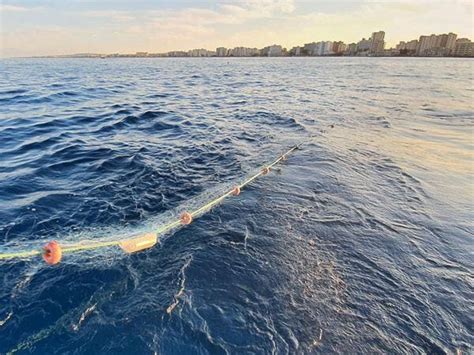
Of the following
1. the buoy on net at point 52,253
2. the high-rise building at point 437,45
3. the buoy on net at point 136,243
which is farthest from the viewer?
the high-rise building at point 437,45

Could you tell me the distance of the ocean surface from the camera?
3.15 meters

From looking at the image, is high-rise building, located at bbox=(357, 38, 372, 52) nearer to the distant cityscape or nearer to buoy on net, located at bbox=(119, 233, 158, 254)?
the distant cityscape

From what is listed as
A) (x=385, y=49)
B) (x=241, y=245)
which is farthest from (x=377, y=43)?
(x=241, y=245)

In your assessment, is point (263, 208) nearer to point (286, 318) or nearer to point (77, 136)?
point (286, 318)

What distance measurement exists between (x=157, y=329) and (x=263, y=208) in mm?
2948

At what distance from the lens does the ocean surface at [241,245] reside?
3.15 metres

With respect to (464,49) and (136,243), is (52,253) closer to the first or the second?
(136,243)

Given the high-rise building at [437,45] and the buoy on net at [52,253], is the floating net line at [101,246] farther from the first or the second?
the high-rise building at [437,45]

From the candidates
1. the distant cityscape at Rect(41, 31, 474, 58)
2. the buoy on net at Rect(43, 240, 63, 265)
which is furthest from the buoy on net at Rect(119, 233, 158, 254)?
the distant cityscape at Rect(41, 31, 474, 58)

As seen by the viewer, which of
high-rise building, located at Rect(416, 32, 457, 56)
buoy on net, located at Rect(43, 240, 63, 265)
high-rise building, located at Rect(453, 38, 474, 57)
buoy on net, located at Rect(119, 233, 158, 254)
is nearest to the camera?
buoy on net, located at Rect(43, 240, 63, 265)

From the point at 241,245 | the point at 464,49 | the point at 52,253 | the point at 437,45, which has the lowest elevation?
the point at 241,245

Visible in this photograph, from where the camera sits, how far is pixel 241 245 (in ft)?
14.9

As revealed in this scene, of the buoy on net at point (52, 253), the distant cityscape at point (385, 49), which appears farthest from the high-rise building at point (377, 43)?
the buoy on net at point (52, 253)

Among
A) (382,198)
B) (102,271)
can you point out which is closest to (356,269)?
(382,198)
